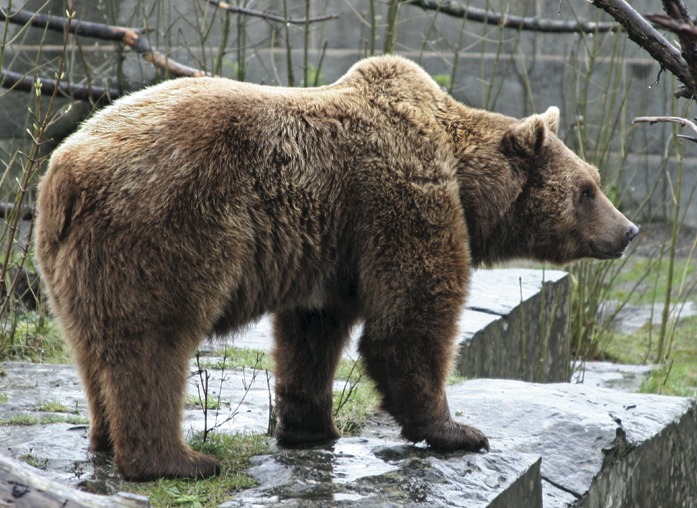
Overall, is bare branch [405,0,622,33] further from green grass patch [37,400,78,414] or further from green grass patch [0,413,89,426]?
green grass patch [0,413,89,426]

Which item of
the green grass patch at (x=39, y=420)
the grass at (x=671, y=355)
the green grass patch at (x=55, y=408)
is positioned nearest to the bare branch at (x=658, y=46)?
the green grass patch at (x=39, y=420)

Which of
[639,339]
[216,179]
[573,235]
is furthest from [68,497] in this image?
[639,339]

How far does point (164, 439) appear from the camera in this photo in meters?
3.71

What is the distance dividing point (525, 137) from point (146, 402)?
2125mm

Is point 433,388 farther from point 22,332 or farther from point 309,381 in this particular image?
point 22,332

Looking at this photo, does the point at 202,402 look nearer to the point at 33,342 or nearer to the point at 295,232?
the point at 295,232

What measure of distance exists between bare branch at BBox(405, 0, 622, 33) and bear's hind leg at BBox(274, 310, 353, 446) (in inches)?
170

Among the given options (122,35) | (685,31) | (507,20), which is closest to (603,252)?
(685,31)

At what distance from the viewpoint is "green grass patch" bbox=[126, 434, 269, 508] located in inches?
142

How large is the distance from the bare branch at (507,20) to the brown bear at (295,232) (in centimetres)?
372

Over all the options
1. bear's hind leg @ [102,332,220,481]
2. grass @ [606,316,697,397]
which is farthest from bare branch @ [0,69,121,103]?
grass @ [606,316,697,397]

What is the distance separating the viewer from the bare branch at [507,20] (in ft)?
28.6

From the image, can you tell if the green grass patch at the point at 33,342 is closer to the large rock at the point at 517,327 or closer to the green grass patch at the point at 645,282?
the large rock at the point at 517,327

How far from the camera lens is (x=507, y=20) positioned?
9.55 metres
